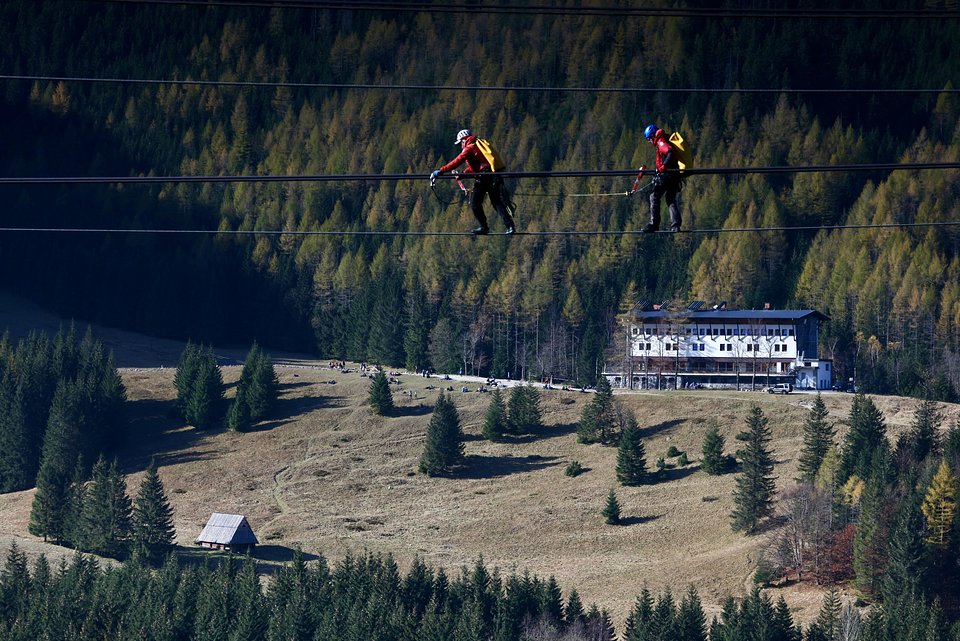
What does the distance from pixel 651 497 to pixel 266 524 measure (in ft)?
117

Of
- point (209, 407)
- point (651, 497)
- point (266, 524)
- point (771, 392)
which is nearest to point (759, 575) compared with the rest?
point (651, 497)

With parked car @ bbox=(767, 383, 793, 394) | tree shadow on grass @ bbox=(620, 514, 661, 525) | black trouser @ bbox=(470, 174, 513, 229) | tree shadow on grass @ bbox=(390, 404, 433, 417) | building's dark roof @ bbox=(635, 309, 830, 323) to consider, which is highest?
building's dark roof @ bbox=(635, 309, 830, 323)

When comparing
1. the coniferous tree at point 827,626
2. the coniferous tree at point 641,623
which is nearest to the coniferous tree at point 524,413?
the coniferous tree at point 827,626

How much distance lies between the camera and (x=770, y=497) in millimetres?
138375

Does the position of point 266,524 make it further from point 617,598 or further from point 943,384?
point 943,384

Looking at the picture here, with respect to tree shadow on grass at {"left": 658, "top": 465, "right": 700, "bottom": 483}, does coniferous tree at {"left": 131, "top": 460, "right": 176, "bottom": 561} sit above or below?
below

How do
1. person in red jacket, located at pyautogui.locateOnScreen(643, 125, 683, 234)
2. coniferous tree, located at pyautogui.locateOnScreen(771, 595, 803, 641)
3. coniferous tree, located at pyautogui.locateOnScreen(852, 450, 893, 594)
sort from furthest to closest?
1. coniferous tree, located at pyautogui.locateOnScreen(852, 450, 893, 594)
2. coniferous tree, located at pyautogui.locateOnScreen(771, 595, 803, 641)
3. person in red jacket, located at pyautogui.locateOnScreen(643, 125, 683, 234)

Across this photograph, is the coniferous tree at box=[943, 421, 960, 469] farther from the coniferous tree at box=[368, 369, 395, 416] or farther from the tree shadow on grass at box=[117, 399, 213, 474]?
the tree shadow on grass at box=[117, 399, 213, 474]

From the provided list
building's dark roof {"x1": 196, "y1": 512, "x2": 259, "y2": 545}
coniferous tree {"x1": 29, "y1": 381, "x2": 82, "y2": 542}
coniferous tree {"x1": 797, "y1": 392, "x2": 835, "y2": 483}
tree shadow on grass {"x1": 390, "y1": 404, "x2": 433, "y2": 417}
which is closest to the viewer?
building's dark roof {"x1": 196, "y1": 512, "x2": 259, "y2": 545}

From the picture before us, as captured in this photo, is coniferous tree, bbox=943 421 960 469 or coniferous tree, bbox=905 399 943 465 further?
coniferous tree, bbox=905 399 943 465

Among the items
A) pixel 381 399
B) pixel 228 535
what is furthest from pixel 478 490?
Answer: pixel 228 535

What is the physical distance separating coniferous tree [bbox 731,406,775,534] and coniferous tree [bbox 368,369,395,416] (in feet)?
169

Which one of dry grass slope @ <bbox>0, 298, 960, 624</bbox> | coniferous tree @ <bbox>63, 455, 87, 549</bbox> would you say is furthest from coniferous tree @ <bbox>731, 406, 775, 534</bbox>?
coniferous tree @ <bbox>63, 455, 87, 549</bbox>

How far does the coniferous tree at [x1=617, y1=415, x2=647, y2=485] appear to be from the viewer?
503 feet
